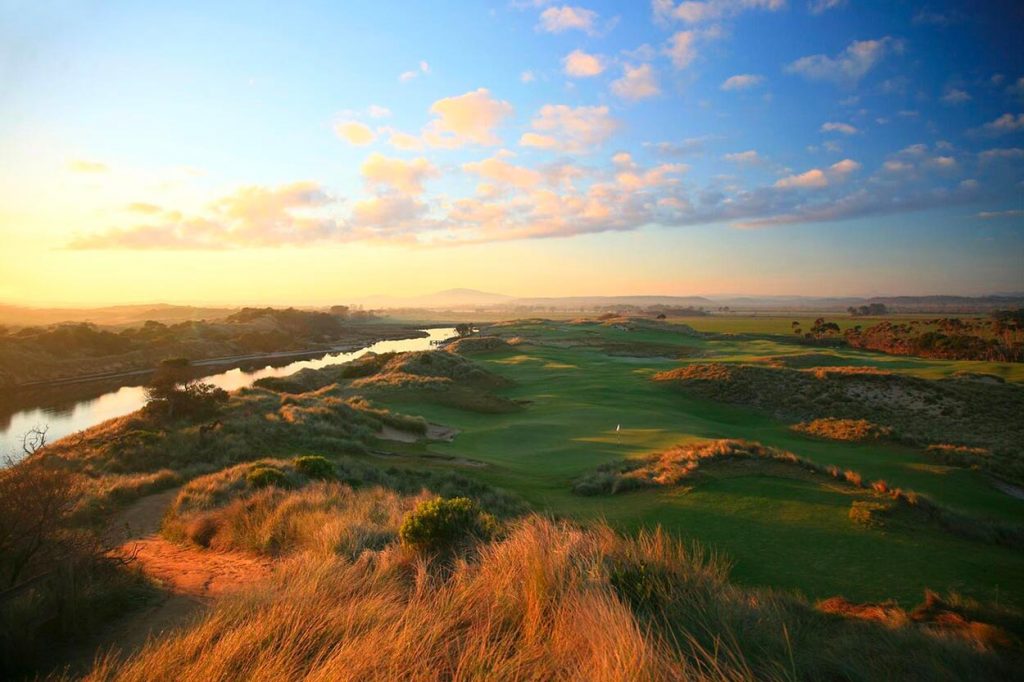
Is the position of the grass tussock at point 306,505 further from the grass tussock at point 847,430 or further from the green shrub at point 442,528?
the grass tussock at point 847,430

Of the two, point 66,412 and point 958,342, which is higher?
point 958,342

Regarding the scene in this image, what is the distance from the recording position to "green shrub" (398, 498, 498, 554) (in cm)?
707

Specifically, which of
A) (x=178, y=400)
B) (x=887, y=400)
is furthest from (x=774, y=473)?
(x=178, y=400)

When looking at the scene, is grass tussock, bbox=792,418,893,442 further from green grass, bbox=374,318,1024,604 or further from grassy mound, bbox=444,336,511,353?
grassy mound, bbox=444,336,511,353

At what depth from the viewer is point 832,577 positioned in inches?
327

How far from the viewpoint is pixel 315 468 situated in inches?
559

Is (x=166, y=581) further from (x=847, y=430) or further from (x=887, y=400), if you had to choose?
(x=887, y=400)

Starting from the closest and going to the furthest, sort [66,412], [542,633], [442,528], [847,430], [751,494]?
[542,633] → [442,528] → [751,494] → [847,430] → [66,412]

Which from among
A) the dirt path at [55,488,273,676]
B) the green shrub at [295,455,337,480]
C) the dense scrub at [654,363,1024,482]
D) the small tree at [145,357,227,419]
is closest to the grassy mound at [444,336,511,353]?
the dense scrub at [654,363,1024,482]

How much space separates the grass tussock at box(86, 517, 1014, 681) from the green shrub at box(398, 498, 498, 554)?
54.9 inches

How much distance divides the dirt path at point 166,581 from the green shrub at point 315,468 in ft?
11.4

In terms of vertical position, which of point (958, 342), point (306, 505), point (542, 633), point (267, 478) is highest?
point (542, 633)

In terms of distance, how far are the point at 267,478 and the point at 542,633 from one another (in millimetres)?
10643

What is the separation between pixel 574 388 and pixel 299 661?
111ft
